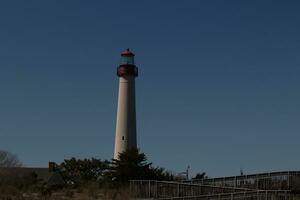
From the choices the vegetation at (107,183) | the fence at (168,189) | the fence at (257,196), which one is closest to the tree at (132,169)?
the vegetation at (107,183)

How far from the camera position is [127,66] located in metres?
65.7

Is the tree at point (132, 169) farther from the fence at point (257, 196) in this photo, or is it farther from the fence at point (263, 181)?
the fence at point (257, 196)

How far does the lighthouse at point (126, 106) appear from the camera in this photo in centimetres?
6359

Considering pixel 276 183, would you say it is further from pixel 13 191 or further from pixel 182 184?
pixel 13 191

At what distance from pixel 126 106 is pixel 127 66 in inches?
166

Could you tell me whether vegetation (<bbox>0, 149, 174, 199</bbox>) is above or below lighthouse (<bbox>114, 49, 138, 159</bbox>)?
below

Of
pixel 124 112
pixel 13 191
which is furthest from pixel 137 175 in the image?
pixel 124 112

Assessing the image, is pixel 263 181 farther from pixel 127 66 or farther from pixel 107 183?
pixel 127 66

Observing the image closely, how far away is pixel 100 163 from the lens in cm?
7362

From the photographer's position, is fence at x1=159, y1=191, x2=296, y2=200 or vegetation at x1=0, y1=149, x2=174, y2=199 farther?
vegetation at x1=0, y1=149, x2=174, y2=199

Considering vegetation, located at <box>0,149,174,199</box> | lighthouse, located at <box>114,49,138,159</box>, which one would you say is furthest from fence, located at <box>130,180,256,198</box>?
lighthouse, located at <box>114,49,138,159</box>

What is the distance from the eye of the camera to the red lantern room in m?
65.5

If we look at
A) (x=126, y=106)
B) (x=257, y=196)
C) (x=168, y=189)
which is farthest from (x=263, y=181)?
(x=126, y=106)

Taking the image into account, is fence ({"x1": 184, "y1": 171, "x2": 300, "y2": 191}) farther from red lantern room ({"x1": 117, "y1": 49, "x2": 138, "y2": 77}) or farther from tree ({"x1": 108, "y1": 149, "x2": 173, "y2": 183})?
red lantern room ({"x1": 117, "y1": 49, "x2": 138, "y2": 77})
